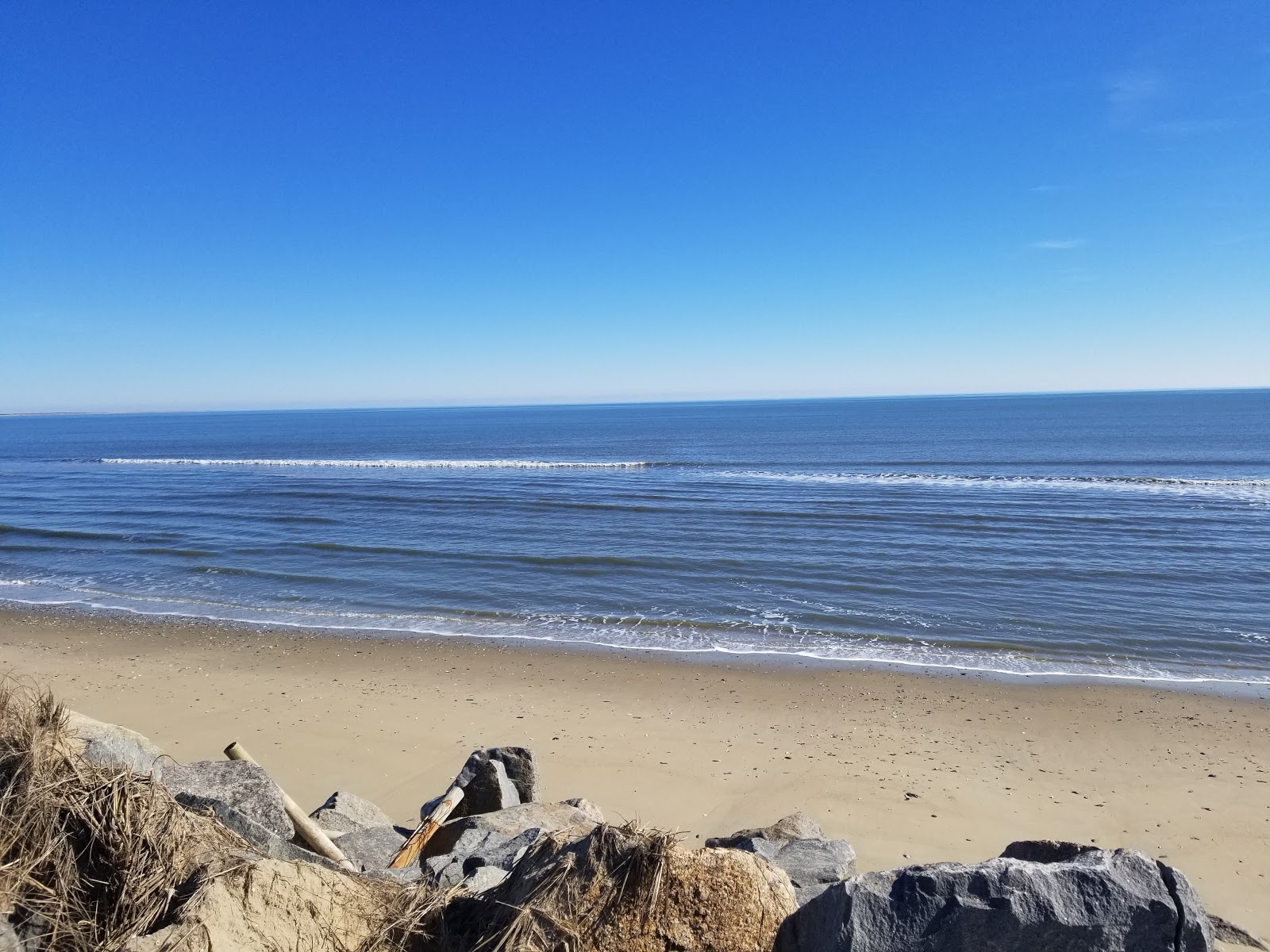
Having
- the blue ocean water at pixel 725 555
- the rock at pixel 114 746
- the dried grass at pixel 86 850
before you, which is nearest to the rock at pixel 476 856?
the dried grass at pixel 86 850

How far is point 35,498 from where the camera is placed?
4091 cm

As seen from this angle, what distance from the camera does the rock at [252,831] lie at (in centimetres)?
Result: 480

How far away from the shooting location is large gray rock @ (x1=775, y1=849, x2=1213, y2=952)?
11.2ft

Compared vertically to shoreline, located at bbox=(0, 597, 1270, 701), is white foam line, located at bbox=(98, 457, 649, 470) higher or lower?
higher

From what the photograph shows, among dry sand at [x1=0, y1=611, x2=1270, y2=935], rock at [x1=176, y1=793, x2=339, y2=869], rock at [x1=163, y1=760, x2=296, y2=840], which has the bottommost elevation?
dry sand at [x1=0, y1=611, x2=1270, y2=935]

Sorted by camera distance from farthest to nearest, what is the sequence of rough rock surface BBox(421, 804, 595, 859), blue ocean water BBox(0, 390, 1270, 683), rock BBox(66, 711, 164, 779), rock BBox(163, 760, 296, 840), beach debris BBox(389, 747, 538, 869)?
1. blue ocean water BBox(0, 390, 1270, 683)
2. beach debris BBox(389, 747, 538, 869)
3. rough rock surface BBox(421, 804, 595, 859)
4. rock BBox(163, 760, 296, 840)
5. rock BBox(66, 711, 164, 779)

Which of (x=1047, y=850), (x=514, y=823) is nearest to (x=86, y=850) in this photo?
(x=514, y=823)

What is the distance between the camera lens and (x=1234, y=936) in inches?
220

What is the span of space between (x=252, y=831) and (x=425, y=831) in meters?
2.15

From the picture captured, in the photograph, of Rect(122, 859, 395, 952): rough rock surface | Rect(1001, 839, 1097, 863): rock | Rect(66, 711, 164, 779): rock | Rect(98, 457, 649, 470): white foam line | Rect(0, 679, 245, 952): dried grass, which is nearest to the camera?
Rect(122, 859, 395, 952): rough rock surface

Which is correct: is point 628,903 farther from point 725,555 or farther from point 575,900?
point 725,555

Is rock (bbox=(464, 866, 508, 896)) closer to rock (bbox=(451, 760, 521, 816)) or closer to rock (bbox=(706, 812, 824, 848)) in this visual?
rock (bbox=(706, 812, 824, 848))

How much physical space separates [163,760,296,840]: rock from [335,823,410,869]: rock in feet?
2.15

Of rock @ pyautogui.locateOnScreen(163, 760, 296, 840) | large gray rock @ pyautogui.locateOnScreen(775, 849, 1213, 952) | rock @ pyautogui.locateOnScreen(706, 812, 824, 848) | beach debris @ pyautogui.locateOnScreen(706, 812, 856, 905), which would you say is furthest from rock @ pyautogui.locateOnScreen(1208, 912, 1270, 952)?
rock @ pyautogui.locateOnScreen(163, 760, 296, 840)
